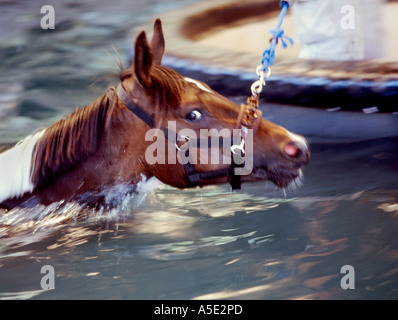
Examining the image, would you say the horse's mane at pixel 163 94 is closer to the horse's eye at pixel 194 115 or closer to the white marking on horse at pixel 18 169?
the horse's eye at pixel 194 115

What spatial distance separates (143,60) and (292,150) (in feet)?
1.31

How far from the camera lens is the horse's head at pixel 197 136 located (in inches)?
47.2

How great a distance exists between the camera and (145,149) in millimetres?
1219

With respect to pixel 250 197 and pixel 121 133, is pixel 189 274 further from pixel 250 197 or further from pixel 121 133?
pixel 250 197

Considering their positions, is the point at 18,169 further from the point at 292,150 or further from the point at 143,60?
the point at 292,150

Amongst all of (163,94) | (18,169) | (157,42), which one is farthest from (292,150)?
(18,169)

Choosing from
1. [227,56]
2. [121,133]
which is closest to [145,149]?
[121,133]

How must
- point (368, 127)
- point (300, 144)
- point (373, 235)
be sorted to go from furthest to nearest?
point (368, 127), point (373, 235), point (300, 144)

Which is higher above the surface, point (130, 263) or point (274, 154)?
point (274, 154)

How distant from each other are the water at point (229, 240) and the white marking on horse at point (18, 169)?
0.06 meters

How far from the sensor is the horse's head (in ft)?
3.93

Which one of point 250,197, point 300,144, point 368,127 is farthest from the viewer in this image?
point 368,127

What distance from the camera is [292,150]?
1187 mm

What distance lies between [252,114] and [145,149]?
0.89 ft
